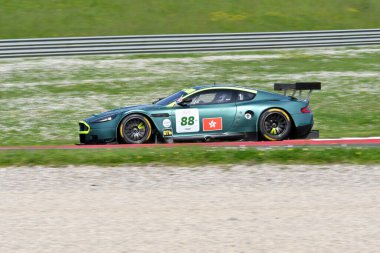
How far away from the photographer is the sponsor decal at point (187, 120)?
12.0 metres

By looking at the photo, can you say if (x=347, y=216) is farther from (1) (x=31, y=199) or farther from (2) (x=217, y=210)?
(1) (x=31, y=199)

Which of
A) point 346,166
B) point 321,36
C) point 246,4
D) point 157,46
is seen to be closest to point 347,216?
point 346,166

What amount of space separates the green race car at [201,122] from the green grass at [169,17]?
42.3ft

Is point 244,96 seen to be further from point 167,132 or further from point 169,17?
point 169,17

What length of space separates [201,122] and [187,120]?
263mm

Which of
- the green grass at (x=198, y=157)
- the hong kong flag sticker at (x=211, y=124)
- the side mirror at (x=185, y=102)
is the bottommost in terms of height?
the green grass at (x=198, y=157)

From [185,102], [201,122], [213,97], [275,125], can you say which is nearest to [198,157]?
[201,122]

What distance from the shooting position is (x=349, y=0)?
2956 cm

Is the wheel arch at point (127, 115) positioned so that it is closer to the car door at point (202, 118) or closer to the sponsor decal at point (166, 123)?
the sponsor decal at point (166, 123)

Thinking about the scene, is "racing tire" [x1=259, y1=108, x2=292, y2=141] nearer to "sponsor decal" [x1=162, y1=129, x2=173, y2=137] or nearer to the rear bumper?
the rear bumper

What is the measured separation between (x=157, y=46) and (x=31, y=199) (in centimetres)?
1522

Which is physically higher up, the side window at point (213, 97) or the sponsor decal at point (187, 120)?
the side window at point (213, 97)

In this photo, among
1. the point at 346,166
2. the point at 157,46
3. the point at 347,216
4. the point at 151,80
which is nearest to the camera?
the point at 347,216

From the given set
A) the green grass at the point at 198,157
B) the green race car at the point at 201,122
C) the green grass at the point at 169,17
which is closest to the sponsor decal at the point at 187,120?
the green race car at the point at 201,122
